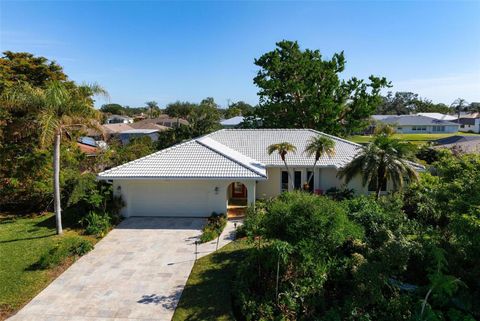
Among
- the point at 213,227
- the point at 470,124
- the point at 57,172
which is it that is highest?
the point at 470,124

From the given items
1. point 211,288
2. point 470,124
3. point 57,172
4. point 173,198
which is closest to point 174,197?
point 173,198

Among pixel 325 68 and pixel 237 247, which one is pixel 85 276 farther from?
pixel 325 68

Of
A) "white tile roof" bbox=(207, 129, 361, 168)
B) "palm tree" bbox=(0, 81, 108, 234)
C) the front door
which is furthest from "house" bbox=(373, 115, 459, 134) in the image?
"palm tree" bbox=(0, 81, 108, 234)

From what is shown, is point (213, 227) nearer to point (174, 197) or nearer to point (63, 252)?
point (174, 197)

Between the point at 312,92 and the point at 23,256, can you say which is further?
the point at 312,92

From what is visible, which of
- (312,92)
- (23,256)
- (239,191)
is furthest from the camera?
(312,92)

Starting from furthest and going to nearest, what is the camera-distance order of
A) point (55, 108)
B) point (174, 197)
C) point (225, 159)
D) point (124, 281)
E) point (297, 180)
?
point (297, 180) → point (225, 159) → point (174, 197) → point (55, 108) → point (124, 281)

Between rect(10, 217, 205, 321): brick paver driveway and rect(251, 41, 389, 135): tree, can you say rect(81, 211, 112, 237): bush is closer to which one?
Result: rect(10, 217, 205, 321): brick paver driveway
